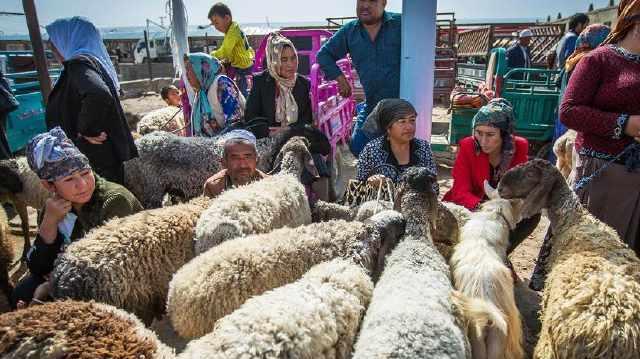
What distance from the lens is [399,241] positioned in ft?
7.82

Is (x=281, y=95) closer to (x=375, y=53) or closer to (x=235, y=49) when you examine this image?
(x=375, y=53)

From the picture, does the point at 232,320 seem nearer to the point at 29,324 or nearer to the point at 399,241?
the point at 29,324

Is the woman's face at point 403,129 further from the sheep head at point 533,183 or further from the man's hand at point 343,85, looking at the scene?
the man's hand at point 343,85

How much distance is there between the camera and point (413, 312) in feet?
5.18

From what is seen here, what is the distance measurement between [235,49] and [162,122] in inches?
68.5

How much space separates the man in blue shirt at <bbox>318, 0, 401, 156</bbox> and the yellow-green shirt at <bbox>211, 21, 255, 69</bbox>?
2696 millimetres

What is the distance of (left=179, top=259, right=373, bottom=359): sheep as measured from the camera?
139cm

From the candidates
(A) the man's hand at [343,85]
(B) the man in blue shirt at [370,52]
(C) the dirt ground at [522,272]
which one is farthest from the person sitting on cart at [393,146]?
(C) the dirt ground at [522,272]

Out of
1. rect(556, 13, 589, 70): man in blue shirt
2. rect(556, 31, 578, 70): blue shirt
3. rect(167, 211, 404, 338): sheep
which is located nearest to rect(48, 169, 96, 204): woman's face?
rect(167, 211, 404, 338): sheep

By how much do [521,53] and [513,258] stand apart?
7.17 meters

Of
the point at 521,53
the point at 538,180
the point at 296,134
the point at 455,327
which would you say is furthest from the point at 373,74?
the point at 521,53

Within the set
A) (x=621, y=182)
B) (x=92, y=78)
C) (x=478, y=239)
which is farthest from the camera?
(x=92, y=78)

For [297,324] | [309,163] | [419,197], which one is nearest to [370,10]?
[309,163]

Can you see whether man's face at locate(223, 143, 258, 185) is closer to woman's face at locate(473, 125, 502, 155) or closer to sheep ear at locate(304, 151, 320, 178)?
sheep ear at locate(304, 151, 320, 178)
